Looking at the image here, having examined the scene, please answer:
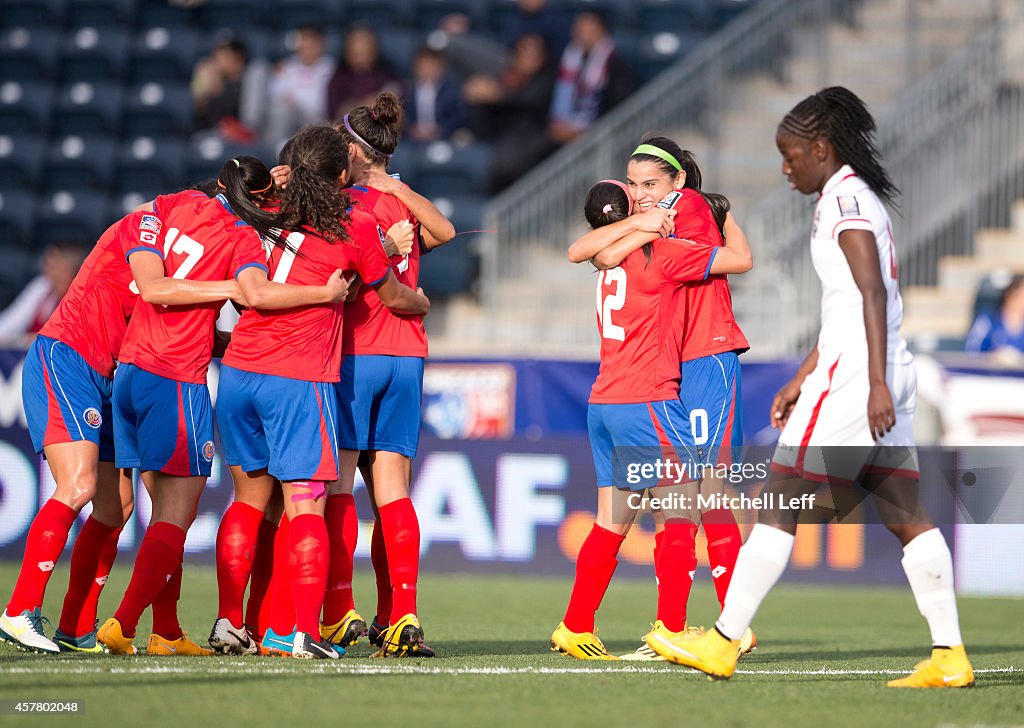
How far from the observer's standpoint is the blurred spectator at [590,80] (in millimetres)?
15406

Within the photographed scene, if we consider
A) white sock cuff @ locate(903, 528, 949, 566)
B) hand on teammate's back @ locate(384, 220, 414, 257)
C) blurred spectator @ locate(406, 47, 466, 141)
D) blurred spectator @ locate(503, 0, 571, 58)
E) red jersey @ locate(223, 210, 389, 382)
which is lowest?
white sock cuff @ locate(903, 528, 949, 566)

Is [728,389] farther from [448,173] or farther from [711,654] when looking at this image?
[448,173]

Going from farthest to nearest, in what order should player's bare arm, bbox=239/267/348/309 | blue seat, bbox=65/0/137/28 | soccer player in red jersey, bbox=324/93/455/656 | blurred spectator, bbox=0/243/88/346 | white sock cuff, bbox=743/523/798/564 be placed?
blue seat, bbox=65/0/137/28, blurred spectator, bbox=0/243/88/346, soccer player in red jersey, bbox=324/93/455/656, player's bare arm, bbox=239/267/348/309, white sock cuff, bbox=743/523/798/564

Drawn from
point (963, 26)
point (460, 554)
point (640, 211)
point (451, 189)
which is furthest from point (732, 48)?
point (640, 211)

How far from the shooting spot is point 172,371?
611 cm

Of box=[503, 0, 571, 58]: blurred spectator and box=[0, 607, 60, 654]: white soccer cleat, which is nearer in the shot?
box=[0, 607, 60, 654]: white soccer cleat

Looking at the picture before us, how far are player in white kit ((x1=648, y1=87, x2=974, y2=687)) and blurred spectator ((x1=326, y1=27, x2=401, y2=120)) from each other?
429 inches

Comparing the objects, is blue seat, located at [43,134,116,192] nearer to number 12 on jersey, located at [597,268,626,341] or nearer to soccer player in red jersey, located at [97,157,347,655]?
soccer player in red jersey, located at [97,157,347,655]

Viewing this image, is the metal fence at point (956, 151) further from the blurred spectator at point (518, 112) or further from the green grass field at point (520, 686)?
the green grass field at point (520, 686)

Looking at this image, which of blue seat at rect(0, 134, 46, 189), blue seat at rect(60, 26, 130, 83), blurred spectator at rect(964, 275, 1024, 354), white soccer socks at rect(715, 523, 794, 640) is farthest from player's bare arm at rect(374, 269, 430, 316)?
blue seat at rect(60, 26, 130, 83)

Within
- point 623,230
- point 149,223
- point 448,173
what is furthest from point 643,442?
point 448,173

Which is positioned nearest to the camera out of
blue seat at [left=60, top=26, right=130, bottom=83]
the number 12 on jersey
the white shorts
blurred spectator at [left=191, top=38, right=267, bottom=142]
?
the white shorts

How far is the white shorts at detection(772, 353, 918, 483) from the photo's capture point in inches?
201

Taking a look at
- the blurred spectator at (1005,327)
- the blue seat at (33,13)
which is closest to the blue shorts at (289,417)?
the blurred spectator at (1005,327)
